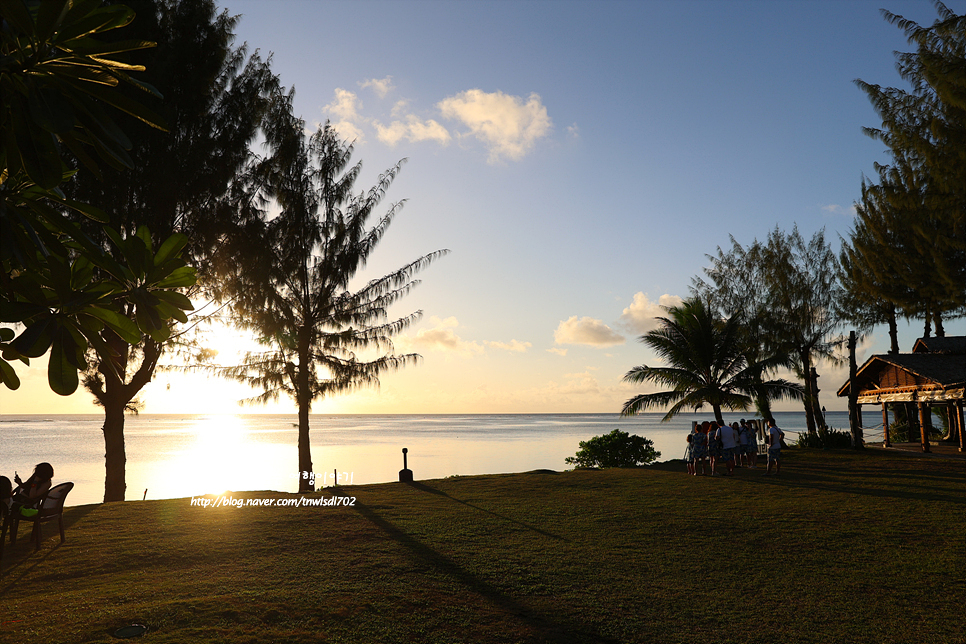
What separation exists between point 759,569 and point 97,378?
17.0 meters

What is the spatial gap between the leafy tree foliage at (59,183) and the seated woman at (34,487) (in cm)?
731

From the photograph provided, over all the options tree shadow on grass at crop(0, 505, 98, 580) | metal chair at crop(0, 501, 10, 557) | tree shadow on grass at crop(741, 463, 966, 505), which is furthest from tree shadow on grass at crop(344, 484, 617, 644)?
tree shadow on grass at crop(741, 463, 966, 505)

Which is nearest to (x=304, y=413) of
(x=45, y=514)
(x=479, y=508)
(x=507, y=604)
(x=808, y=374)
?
(x=479, y=508)

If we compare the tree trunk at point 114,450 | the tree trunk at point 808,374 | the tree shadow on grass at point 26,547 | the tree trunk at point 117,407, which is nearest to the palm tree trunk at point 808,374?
the tree trunk at point 808,374

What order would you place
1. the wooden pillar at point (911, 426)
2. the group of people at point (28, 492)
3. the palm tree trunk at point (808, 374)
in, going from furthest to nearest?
the wooden pillar at point (911, 426) < the palm tree trunk at point (808, 374) < the group of people at point (28, 492)

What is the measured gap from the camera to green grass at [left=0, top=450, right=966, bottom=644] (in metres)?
6.10

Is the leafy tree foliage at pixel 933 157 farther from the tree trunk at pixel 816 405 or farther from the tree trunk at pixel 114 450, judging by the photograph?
the tree trunk at pixel 114 450

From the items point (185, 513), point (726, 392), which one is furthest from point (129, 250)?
point (726, 392)

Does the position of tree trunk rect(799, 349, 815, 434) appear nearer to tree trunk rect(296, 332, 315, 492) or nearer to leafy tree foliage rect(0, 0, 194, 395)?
tree trunk rect(296, 332, 315, 492)

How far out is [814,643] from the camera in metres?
5.83

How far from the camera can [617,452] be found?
2603 centimetres

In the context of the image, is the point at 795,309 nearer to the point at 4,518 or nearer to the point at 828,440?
the point at 828,440

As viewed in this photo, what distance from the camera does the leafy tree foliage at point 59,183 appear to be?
2953mm

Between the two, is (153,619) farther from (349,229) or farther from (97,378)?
(349,229)
